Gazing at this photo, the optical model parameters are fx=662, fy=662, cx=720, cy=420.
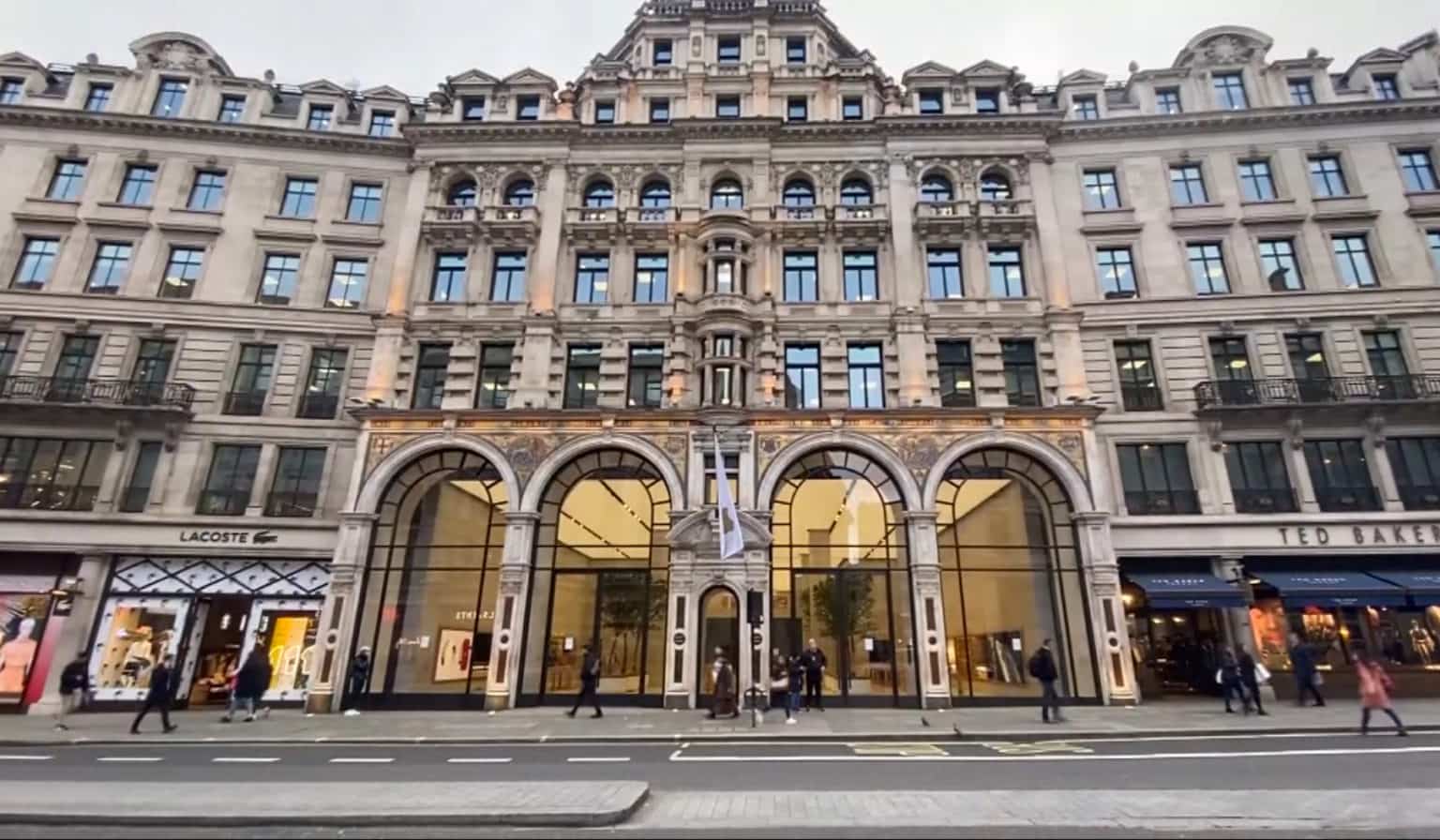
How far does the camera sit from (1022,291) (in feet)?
85.5

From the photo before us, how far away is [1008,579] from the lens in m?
23.0

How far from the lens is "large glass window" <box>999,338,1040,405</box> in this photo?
24469 mm

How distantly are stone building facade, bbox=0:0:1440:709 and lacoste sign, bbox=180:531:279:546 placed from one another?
10cm

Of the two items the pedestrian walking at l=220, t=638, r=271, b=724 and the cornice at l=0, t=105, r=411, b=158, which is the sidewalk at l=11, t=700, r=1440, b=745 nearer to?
the pedestrian walking at l=220, t=638, r=271, b=724

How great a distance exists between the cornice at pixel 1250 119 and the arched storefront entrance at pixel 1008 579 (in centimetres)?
1529

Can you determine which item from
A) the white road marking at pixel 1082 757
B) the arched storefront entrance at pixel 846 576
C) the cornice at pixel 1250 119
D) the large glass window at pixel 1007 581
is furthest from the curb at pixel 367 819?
the cornice at pixel 1250 119

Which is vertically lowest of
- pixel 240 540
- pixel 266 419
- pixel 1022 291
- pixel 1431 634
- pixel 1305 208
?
pixel 1431 634

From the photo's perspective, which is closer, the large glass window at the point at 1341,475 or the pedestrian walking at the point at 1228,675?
the pedestrian walking at the point at 1228,675

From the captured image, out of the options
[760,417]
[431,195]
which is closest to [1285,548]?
[760,417]

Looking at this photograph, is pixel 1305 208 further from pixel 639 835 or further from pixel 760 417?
pixel 639 835

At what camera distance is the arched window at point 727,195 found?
27.9 m

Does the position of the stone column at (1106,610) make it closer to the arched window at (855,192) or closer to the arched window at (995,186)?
the arched window at (995,186)

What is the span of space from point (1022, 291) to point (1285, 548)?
12391 mm

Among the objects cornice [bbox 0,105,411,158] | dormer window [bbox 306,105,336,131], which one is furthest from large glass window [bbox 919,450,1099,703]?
dormer window [bbox 306,105,336,131]
